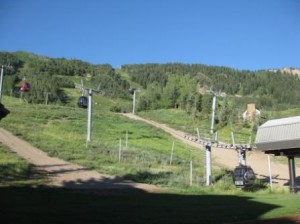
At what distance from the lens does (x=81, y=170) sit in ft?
98.0

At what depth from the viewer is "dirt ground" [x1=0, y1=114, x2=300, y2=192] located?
25.2 metres

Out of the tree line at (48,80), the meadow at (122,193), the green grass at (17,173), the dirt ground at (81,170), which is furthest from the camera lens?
the tree line at (48,80)

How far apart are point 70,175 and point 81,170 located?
245cm

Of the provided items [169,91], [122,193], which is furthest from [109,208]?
[169,91]

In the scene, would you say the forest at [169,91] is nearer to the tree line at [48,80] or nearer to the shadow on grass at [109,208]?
the tree line at [48,80]

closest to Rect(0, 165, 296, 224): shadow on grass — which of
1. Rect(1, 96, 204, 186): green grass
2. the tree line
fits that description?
Rect(1, 96, 204, 186): green grass

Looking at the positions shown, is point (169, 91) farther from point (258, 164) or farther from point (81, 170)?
point (81, 170)

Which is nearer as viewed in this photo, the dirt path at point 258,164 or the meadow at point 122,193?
the meadow at point 122,193

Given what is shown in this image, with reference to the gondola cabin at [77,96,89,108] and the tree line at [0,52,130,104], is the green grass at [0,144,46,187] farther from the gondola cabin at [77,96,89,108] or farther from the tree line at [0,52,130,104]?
the tree line at [0,52,130,104]

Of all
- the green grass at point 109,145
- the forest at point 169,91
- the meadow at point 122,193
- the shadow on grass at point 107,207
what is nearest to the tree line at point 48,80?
the forest at point 169,91

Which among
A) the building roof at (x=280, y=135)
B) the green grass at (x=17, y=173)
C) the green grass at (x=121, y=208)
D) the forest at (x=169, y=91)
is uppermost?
the forest at (x=169, y=91)

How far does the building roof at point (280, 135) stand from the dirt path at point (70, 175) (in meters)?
5.95

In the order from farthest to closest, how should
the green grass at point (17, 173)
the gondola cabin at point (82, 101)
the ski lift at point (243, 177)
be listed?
the gondola cabin at point (82, 101) → the ski lift at point (243, 177) → the green grass at point (17, 173)

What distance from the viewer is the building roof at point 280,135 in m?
25.3
